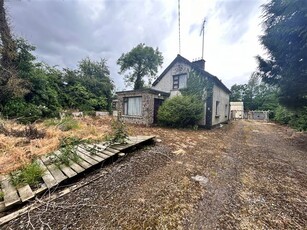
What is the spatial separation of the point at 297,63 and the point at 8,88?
15909 millimetres

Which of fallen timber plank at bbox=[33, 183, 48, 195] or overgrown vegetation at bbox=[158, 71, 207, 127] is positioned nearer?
fallen timber plank at bbox=[33, 183, 48, 195]

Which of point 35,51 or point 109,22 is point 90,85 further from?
point 109,22

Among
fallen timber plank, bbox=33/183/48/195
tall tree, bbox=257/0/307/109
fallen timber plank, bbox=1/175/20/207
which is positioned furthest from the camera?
tall tree, bbox=257/0/307/109

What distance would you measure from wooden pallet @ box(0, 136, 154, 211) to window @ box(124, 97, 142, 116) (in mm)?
6748

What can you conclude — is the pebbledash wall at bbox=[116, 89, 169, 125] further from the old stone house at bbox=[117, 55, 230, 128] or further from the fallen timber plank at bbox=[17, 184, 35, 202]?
the fallen timber plank at bbox=[17, 184, 35, 202]

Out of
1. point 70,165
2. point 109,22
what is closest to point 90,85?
point 109,22

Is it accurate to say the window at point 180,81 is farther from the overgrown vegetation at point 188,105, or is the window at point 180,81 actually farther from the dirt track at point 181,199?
the dirt track at point 181,199

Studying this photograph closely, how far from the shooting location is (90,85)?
19.1 metres

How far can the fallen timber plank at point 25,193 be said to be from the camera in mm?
2178

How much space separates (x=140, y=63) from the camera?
25516 millimetres

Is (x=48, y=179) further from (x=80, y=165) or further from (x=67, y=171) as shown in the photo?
(x=80, y=165)

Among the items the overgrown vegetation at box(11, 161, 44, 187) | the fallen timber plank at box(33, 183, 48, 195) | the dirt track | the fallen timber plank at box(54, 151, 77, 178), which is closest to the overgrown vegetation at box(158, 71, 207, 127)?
the dirt track

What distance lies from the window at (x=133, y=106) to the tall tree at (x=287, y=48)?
7.90 meters

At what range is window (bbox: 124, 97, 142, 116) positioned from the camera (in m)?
11.2
